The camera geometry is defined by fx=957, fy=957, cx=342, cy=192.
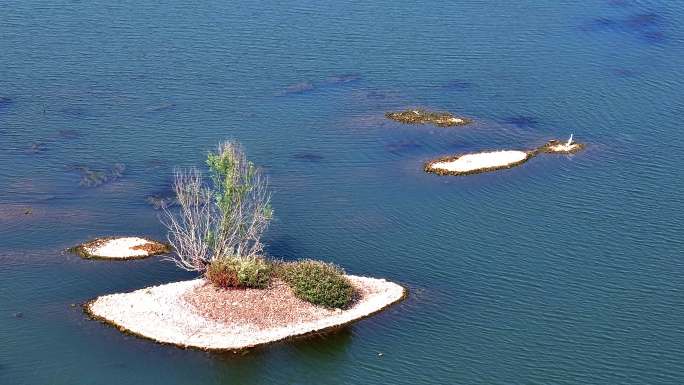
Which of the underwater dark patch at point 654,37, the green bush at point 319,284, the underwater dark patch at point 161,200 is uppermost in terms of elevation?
the underwater dark patch at point 654,37

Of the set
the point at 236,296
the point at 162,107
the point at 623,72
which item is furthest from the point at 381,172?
the point at 623,72

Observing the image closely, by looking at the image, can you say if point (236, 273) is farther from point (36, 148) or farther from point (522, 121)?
point (522, 121)

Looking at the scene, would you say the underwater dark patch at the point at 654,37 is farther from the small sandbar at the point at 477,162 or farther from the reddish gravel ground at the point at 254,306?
the reddish gravel ground at the point at 254,306

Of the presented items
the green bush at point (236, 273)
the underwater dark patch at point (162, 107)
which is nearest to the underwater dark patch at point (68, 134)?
the underwater dark patch at point (162, 107)

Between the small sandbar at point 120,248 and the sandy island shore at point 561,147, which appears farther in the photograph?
the sandy island shore at point 561,147

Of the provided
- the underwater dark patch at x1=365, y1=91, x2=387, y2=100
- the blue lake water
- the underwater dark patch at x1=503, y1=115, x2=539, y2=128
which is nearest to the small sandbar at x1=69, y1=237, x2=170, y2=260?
the blue lake water

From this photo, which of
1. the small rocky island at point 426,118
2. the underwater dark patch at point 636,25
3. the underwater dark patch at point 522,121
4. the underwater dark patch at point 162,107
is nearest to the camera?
the underwater dark patch at point 162,107
